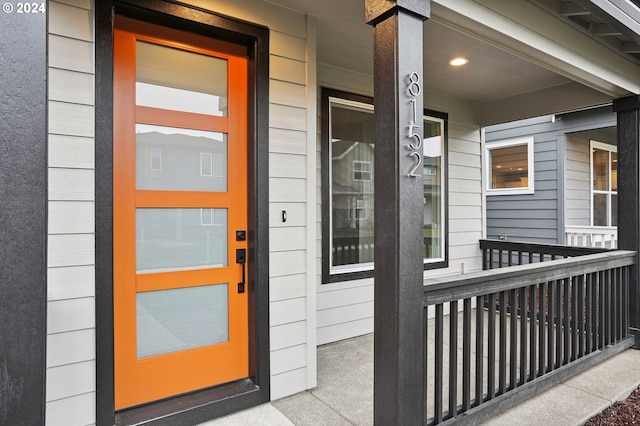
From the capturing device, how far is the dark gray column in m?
1.03

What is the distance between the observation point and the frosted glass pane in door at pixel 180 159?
7.47 feet

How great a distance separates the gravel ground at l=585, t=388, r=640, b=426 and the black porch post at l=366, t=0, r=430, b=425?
150cm

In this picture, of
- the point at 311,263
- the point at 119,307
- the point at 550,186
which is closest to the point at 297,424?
the point at 311,263

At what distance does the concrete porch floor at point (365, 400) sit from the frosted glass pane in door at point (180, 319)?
1.71ft

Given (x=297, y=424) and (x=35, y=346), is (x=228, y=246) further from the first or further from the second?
(x=35, y=346)

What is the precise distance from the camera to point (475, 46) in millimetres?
3227

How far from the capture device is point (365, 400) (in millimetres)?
2623

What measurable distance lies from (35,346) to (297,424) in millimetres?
1685

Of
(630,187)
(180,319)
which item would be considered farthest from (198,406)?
(630,187)

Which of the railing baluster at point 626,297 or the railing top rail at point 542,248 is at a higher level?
the railing top rail at point 542,248

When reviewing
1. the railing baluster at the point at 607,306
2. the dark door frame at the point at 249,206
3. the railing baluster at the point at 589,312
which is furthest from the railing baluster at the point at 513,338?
the dark door frame at the point at 249,206

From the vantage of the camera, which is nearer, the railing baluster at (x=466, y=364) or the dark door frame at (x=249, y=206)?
the dark door frame at (x=249, y=206)

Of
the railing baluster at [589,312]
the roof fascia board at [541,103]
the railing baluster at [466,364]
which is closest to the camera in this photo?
the railing baluster at [466,364]

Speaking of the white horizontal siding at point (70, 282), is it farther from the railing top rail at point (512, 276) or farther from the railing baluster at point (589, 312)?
the railing baluster at point (589, 312)
